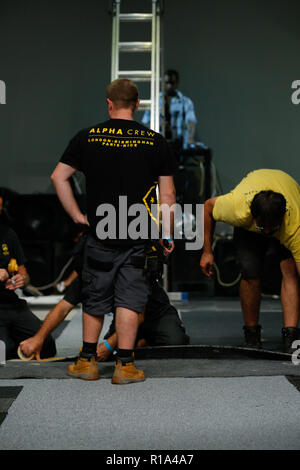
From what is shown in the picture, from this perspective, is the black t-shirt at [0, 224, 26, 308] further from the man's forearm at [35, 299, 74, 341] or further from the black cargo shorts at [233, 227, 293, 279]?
the black cargo shorts at [233, 227, 293, 279]

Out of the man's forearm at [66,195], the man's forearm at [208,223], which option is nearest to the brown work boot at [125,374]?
the man's forearm at [66,195]

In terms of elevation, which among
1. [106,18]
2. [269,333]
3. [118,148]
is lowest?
[269,333]

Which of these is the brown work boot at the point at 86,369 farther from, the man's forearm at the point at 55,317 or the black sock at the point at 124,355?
the man's forearm at the point at 55,317

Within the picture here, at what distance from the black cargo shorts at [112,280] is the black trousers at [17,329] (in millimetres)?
585

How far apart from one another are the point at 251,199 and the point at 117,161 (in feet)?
2.37

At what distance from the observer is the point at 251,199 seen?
2.75m

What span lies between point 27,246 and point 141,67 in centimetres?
252

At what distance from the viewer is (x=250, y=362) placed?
2.62m

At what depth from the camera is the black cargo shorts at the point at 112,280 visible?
2.32 metres

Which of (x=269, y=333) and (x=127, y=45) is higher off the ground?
(x=127, y=45)

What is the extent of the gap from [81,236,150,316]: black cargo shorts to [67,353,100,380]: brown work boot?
178 mm

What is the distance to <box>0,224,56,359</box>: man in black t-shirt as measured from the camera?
281 centimetres

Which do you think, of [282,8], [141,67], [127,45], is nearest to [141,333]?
[127,45]

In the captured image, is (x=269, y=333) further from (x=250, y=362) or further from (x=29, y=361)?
(x=29, y=361)
